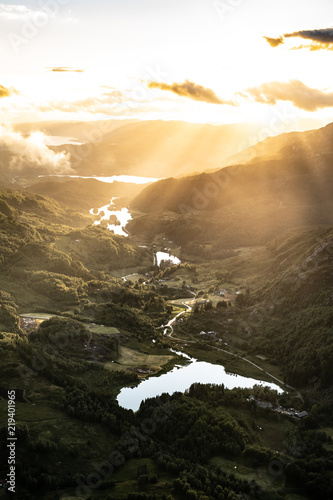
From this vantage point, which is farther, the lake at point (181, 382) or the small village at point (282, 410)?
the lake at point (181, 382)

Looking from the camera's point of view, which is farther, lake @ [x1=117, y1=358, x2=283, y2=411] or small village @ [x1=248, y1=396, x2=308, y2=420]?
lake @ [x1=117, y1=358, x2=283, y2=411]

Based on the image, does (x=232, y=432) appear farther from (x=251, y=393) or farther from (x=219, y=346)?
(x=219, y=346)

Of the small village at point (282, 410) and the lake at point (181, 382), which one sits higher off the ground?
the lake at point (181, 382)

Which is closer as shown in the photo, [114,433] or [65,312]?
[114,433]

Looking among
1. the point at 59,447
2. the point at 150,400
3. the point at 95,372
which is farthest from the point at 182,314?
the point at 59,447

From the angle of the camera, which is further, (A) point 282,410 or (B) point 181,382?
(B) point 181,382

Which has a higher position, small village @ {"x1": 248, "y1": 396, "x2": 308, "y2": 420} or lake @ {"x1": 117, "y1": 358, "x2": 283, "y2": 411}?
lake @ {"x1": 117, "y1": 358, "x2": 283, "y2": 411}

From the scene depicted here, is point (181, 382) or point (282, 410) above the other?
point (181, 382)

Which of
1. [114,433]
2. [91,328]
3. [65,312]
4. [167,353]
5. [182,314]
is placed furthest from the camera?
[182,314]
